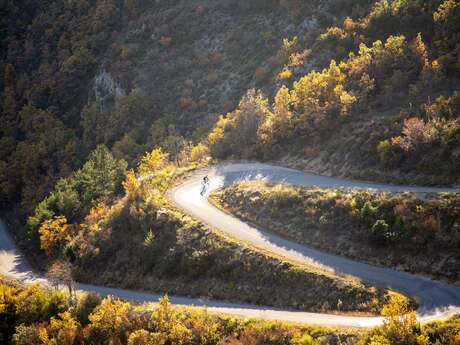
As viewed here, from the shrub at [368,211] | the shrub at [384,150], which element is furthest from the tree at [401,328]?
the shrub at [384,150]

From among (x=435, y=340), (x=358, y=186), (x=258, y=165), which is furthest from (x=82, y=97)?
(x=435, y=340)

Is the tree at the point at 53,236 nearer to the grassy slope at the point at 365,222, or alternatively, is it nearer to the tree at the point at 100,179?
the tree at the point at 100,179

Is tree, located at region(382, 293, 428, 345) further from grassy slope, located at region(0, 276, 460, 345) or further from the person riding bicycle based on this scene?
the person riding bicycle

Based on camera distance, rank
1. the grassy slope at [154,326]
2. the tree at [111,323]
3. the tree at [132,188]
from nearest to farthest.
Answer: the grassy slope at [154,326]
the tree at [111,323]
the tree at [132,188]

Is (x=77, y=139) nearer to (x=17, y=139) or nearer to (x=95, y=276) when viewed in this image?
(x=17, y=139)

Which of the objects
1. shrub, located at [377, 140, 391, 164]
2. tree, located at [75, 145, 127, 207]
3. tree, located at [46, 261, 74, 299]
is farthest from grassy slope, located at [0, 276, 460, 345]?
shrub, located at [377, 140, 391, 164]

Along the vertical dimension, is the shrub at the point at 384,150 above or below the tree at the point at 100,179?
above
